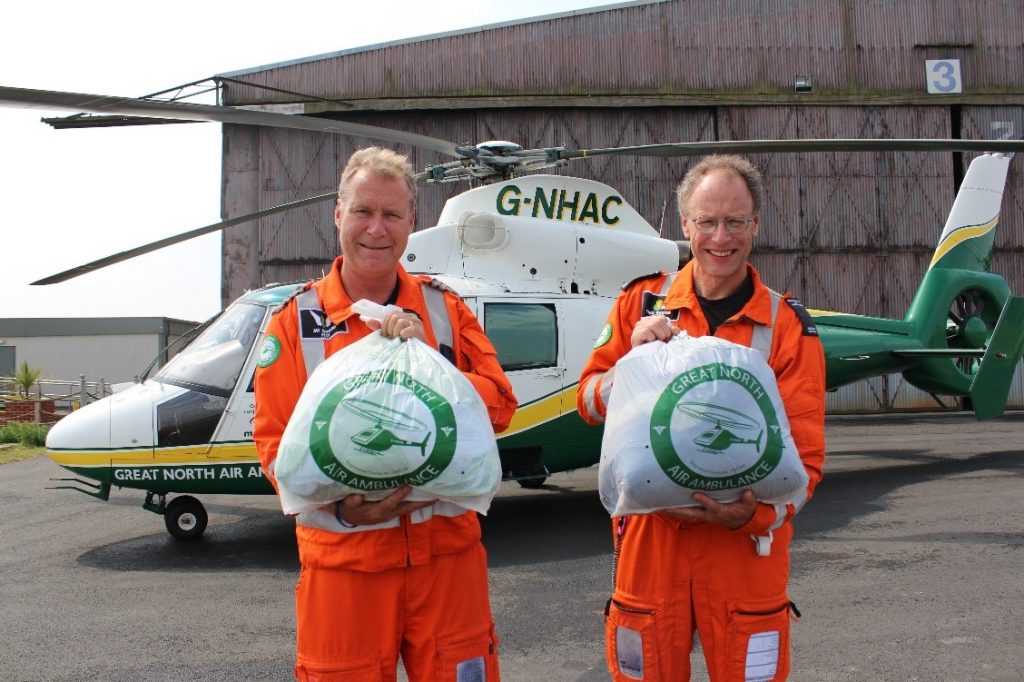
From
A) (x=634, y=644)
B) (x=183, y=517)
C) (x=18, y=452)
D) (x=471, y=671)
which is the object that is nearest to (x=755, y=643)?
(x=634, y=644)

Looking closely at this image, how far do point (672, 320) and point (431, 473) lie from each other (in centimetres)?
89

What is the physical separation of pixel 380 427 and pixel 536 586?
3.60m

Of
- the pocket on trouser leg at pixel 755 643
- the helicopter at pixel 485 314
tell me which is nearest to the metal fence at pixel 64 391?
the helicopter at pixel 485 314

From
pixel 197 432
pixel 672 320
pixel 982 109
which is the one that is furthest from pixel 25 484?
pixel 982 109

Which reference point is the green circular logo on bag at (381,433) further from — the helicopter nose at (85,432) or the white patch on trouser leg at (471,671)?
the helicopter nose at (85,432)

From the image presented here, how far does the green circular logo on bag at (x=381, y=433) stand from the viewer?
2055 millimetres

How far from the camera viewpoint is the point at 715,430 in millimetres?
2127

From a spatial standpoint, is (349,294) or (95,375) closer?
(349,294)

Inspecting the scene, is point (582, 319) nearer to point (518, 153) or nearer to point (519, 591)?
point (518, 153)

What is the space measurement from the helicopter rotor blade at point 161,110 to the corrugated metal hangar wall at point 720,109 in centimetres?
1313

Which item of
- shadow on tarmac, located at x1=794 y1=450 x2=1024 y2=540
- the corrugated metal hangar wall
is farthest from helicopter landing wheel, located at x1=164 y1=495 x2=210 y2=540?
the corrugated metal hangar wall

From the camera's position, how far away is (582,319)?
285 inches

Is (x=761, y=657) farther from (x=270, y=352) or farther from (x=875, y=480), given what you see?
(x=875, y=480)

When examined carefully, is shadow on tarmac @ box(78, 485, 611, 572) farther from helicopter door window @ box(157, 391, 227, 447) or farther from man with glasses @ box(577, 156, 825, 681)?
man with glasses @ box(577, 156, 825, 681)
